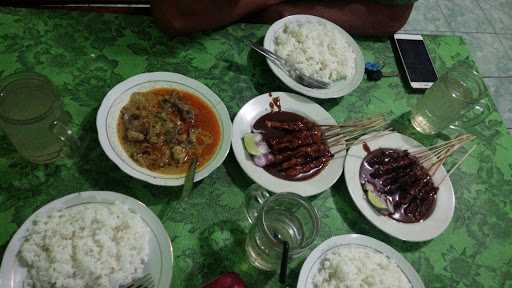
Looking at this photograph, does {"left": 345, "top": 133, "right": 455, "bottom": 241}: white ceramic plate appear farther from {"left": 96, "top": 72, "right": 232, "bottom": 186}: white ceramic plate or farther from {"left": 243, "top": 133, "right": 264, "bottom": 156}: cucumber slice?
{"left": 96, "top": 72, "right": 232, "bottom": 186}: white ceramic plate

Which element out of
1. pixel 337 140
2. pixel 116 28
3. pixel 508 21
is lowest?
pixel 508 21

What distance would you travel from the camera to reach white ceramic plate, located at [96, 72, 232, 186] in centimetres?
153

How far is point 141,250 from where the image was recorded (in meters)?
1.37

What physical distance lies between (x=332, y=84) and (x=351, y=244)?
0.87 metres

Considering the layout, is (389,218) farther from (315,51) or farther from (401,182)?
(315,51)

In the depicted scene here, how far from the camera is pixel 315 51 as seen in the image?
2.16 metres

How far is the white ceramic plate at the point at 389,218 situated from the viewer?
172cm

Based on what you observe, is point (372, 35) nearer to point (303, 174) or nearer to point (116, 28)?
point (303, 174)

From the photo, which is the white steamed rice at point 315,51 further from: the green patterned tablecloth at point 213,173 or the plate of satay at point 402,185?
the plate of satay at point 402,185

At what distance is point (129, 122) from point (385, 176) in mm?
1152

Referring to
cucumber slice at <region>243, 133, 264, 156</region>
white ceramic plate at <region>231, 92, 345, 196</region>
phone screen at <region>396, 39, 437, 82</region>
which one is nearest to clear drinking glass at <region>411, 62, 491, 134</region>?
phone screen at <region>396, 39, 437, 82</region>

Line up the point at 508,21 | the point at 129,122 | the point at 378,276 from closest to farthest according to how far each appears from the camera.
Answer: the point at 378,276 < the point at 129,122 < the point at 508,21

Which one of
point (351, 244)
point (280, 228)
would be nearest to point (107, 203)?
point (280, 228)

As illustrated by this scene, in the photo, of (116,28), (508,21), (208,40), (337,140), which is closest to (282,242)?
(337,140)
